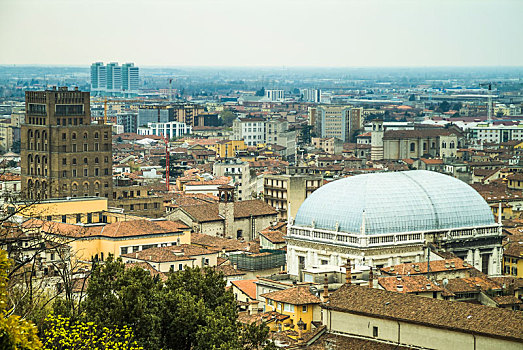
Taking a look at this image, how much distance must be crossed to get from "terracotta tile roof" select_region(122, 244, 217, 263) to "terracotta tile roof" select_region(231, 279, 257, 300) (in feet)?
27.5

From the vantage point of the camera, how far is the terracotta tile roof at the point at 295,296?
163 feet

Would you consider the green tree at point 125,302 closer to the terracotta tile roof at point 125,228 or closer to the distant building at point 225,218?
the terracotta tile roof at point 125,228

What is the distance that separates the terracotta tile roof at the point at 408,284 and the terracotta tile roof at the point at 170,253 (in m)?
17.1

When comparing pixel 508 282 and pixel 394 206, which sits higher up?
pixel 394 206

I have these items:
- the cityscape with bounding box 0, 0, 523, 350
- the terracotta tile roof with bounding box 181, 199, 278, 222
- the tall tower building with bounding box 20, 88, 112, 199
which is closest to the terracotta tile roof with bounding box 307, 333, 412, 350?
the cityscape with bounding box 0, 0, 523, 350

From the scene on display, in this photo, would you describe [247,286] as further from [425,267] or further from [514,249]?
[514,249]

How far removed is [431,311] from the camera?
41.2 metres

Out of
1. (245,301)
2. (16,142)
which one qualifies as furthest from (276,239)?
(16,142)

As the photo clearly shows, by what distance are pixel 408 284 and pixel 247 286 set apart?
9513mm

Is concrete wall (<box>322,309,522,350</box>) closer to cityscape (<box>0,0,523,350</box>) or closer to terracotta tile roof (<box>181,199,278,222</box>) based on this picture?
cityscape (<box>0,0,523,350</box>)

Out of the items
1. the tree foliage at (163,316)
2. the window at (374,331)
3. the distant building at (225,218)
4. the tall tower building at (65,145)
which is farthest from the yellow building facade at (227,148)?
the window at (374,331)

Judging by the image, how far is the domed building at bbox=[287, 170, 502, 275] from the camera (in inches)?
2493

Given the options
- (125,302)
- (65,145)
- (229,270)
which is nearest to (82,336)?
(125,302)

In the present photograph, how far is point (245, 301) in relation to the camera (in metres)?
57.5
